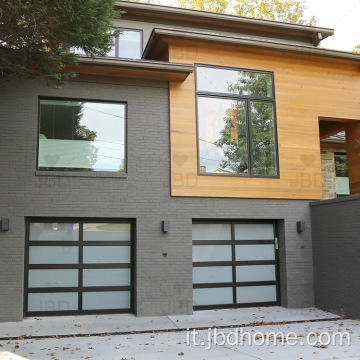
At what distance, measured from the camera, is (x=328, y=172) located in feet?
46.2

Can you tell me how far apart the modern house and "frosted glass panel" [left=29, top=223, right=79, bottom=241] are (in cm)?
3

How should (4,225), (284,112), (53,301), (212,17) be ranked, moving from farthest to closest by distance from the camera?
(212,17) → (284,112) → (53,301) → (4,225)

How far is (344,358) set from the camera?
5.92m

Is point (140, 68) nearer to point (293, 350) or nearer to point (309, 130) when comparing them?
point (309, 130)

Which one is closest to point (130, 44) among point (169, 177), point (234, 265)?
point (169, 177)

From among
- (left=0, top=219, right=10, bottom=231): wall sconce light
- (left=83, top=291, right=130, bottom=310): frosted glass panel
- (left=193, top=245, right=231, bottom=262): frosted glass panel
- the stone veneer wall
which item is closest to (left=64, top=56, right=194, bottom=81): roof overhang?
(left=0, top=219, right=10, bottom=231): wall sconce light

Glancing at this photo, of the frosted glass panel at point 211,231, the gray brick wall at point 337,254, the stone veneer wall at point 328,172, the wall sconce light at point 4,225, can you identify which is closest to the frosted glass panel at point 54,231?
the wall sconce light at point 4,225

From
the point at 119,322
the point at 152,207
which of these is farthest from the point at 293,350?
the point at 152,207

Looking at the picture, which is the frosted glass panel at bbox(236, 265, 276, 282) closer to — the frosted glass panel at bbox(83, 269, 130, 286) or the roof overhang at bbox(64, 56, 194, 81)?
the frosted glass panel at bbox(83, 269, 130, 286)

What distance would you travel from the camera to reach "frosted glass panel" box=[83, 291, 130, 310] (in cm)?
898

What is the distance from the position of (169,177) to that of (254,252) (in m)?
2.81

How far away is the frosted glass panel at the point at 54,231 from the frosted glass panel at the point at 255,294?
4.01 meters

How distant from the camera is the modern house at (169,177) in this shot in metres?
8.83

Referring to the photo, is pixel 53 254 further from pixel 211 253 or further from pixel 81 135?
pixel 211 253
